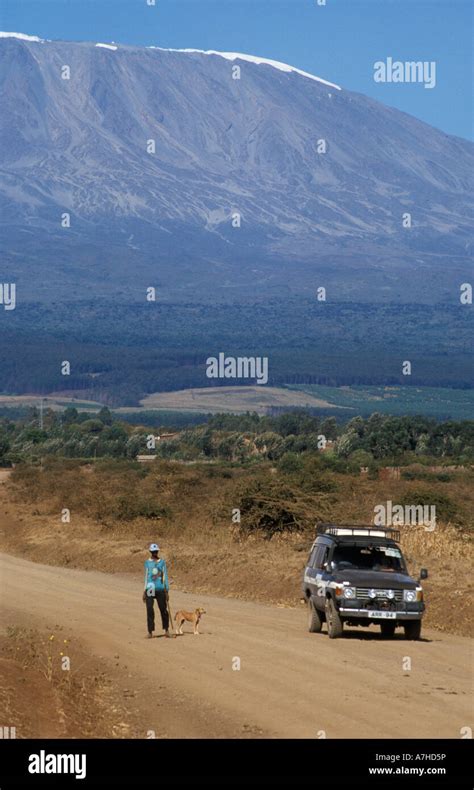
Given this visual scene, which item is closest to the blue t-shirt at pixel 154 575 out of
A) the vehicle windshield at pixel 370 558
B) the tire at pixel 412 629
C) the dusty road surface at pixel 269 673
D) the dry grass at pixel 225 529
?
the dusty road surface at pixel 269 673

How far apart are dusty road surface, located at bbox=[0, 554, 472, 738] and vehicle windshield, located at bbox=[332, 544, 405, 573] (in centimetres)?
98

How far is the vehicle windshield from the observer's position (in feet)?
71.4

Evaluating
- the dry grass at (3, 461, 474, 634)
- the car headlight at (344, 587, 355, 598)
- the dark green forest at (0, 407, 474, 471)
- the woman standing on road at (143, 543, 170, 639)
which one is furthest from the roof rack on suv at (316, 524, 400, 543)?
the dark green forest at (0, 407, 474, 471)

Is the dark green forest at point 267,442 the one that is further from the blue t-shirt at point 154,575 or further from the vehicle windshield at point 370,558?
the blue t-shirt at point 154,575

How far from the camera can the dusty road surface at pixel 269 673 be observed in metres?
14.9

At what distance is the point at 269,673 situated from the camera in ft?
58.4

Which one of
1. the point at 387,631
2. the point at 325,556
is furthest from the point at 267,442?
the point at 387,631

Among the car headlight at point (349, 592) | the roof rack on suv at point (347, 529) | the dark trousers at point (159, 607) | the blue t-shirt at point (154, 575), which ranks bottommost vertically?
the dark trousers at point (159, 607)

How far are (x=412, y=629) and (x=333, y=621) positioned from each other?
1.09 metres

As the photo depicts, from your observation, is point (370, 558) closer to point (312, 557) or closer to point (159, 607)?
point (312, 557)

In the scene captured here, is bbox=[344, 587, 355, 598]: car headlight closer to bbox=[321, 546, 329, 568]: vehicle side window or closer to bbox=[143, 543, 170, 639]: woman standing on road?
bbox=[321, 546, 329, 568]: vehicle side window

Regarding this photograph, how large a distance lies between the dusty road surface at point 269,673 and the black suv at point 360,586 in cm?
31
